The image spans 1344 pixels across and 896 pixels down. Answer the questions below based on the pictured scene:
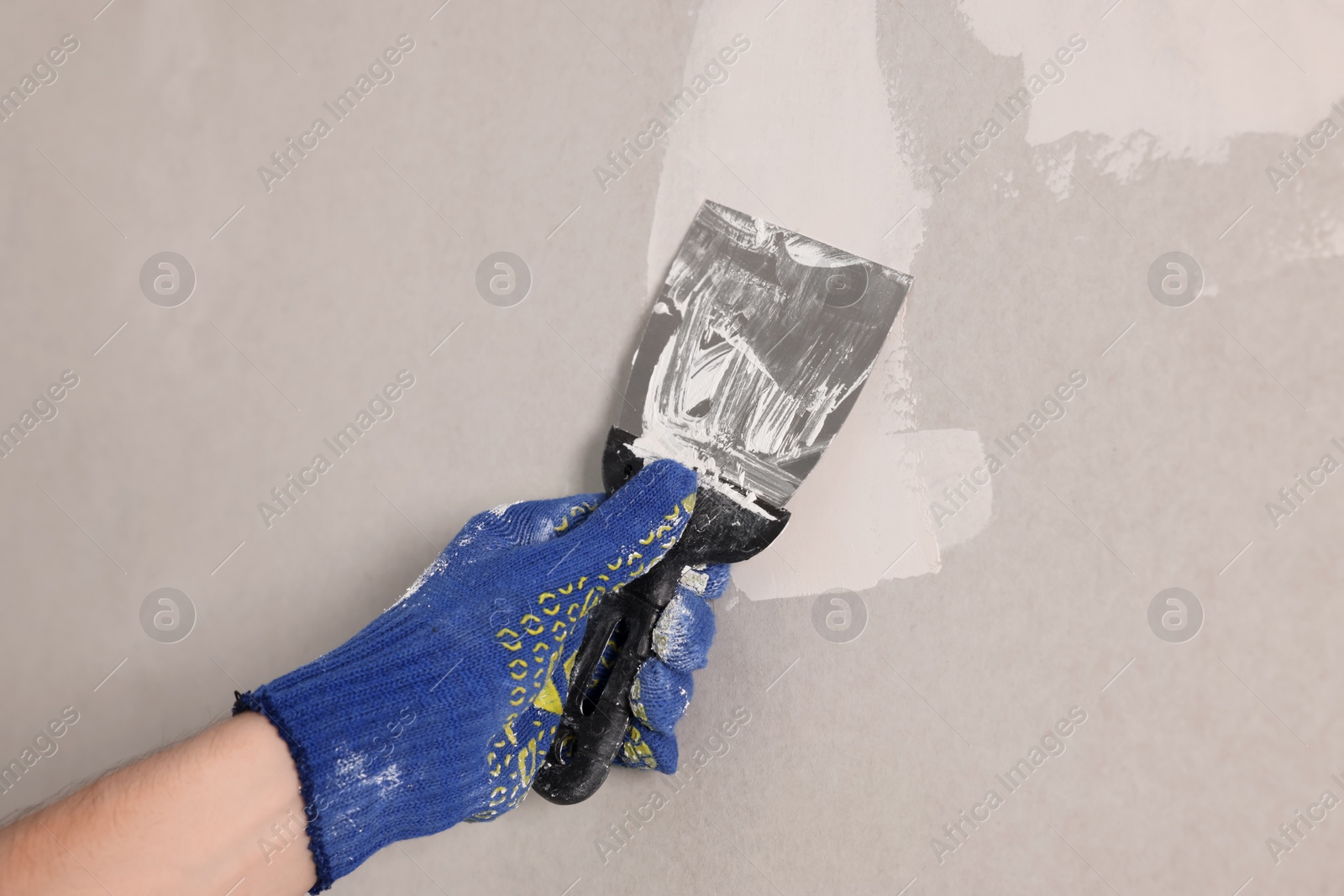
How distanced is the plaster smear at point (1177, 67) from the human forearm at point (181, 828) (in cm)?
123

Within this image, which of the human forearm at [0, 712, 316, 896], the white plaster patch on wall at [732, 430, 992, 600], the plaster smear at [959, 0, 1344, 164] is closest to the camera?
the human forearm at [0, 712, 316, 896]

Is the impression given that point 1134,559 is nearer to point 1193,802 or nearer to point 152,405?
point 1193,802

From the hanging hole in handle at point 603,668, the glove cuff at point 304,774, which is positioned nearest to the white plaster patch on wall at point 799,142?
the hanging hole in handle at point 603,668

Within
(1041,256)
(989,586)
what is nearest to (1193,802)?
(989,586)

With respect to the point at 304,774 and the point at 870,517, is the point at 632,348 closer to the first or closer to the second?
the point at 870,517

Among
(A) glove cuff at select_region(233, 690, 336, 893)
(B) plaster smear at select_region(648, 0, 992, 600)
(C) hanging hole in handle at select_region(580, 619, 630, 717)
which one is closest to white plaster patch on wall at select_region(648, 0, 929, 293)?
(B) plaster smear at select_region(648, 0, 992, 600)

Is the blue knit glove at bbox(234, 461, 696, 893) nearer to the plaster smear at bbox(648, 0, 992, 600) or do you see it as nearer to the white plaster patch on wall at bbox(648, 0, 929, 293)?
the plaster smear at bbox(648, 0, 992, 600)

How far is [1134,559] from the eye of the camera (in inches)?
40.5

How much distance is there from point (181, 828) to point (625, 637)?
1.92 ft

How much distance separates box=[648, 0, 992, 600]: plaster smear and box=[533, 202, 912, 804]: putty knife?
0.04 meters

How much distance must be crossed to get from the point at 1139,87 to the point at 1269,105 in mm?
140

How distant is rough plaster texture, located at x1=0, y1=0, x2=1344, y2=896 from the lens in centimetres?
98

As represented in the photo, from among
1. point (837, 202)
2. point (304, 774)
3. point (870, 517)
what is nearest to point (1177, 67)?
point (837, 202)

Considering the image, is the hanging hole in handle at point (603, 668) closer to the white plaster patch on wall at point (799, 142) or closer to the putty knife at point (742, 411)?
the putty knife at point (742, 411)
